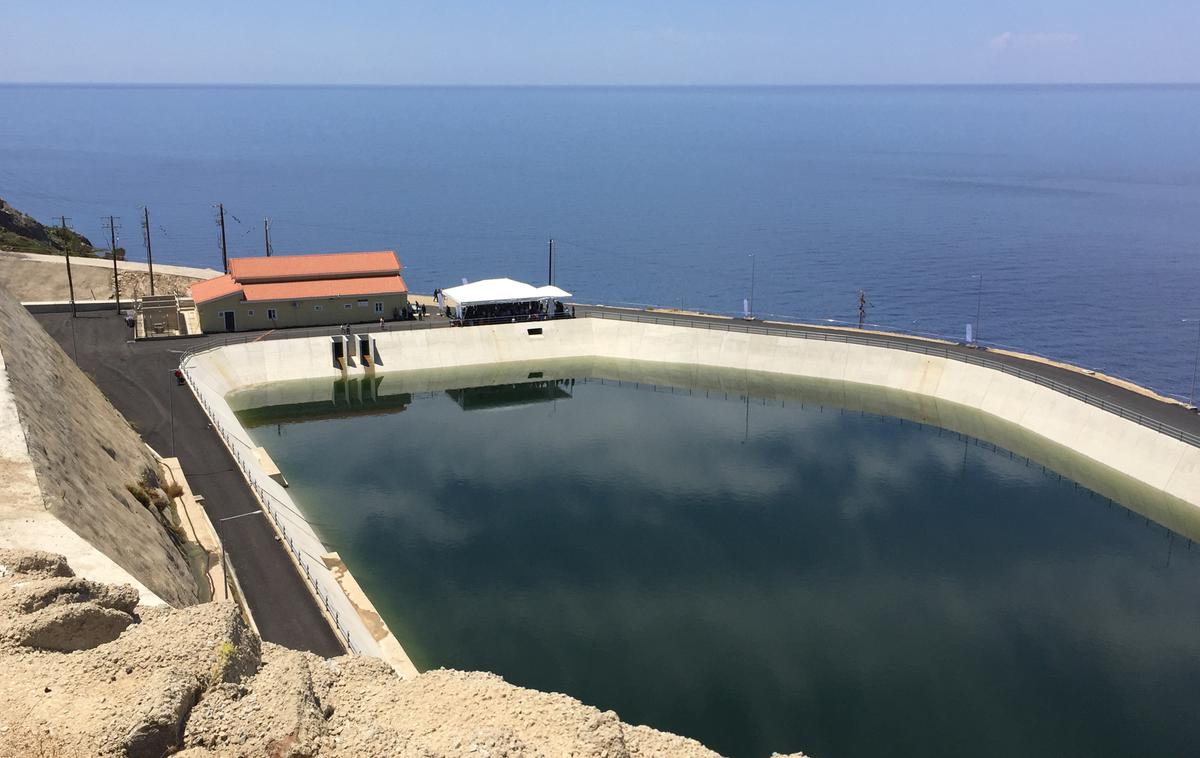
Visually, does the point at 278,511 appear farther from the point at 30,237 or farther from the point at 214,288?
the point at 30,237

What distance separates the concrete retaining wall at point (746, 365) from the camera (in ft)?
199

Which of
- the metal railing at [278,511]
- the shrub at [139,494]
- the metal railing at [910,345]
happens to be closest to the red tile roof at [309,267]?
the metal railing at [278,511]

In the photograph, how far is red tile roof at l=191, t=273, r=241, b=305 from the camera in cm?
8094

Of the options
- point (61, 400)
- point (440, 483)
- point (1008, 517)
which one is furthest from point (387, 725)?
point (1008, 517)

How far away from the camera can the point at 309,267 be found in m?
86.1

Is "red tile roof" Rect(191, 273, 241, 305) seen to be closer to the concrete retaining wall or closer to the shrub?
the concrete retaining wall

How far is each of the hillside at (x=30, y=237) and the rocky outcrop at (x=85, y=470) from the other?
179 ft

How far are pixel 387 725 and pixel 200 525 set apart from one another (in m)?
28.9

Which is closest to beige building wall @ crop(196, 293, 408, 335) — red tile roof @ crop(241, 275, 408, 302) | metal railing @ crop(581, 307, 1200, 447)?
red tile roof @ crop(241, 275, 408, 302)

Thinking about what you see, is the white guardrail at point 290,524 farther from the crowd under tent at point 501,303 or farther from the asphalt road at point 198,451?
the crowd under tent at point 501,303

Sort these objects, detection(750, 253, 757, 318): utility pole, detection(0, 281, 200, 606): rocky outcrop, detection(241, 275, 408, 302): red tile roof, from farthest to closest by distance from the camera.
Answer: detection(750, 253, 757, 318): utility pole
detection(241, 275, 408, 302): red tile roof
detection(0, 281, 200, 606): rocky outcrop

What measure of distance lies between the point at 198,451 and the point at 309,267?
35408mm

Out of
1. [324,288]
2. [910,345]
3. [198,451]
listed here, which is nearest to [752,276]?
[910,345]

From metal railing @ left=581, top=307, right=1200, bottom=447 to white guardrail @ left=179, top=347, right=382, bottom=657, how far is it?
3587 cm
